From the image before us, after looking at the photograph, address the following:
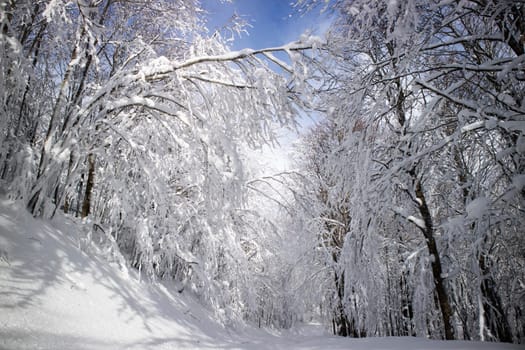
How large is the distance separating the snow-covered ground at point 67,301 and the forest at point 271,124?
0.46m

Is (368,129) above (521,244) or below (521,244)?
above

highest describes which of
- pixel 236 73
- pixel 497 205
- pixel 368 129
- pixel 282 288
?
pixel 236 73

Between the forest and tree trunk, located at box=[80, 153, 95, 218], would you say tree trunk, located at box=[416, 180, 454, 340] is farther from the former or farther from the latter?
tree trunk, located at box=[80, 153, 95, 218]

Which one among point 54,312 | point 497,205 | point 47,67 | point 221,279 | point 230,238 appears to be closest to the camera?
point 54,312

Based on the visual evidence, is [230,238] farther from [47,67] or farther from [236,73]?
[47,67]

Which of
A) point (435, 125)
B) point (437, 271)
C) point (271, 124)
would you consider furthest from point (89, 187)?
point (437, 271)

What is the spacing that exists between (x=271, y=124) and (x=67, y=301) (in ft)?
9.60

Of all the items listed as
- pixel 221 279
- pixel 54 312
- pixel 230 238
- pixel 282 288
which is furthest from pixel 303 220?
pixel 282 288

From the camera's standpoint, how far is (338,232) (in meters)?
8.98

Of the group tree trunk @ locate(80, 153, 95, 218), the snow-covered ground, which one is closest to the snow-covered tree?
the snow-covered ground

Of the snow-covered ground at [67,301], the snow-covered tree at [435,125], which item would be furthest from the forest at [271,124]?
the snow-covered ground at [67,301]

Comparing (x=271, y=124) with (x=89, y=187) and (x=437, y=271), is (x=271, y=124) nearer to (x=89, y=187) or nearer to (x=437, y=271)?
(x=437, y=271)

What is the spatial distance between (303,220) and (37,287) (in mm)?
4522

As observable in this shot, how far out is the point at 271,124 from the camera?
3.42 meters
